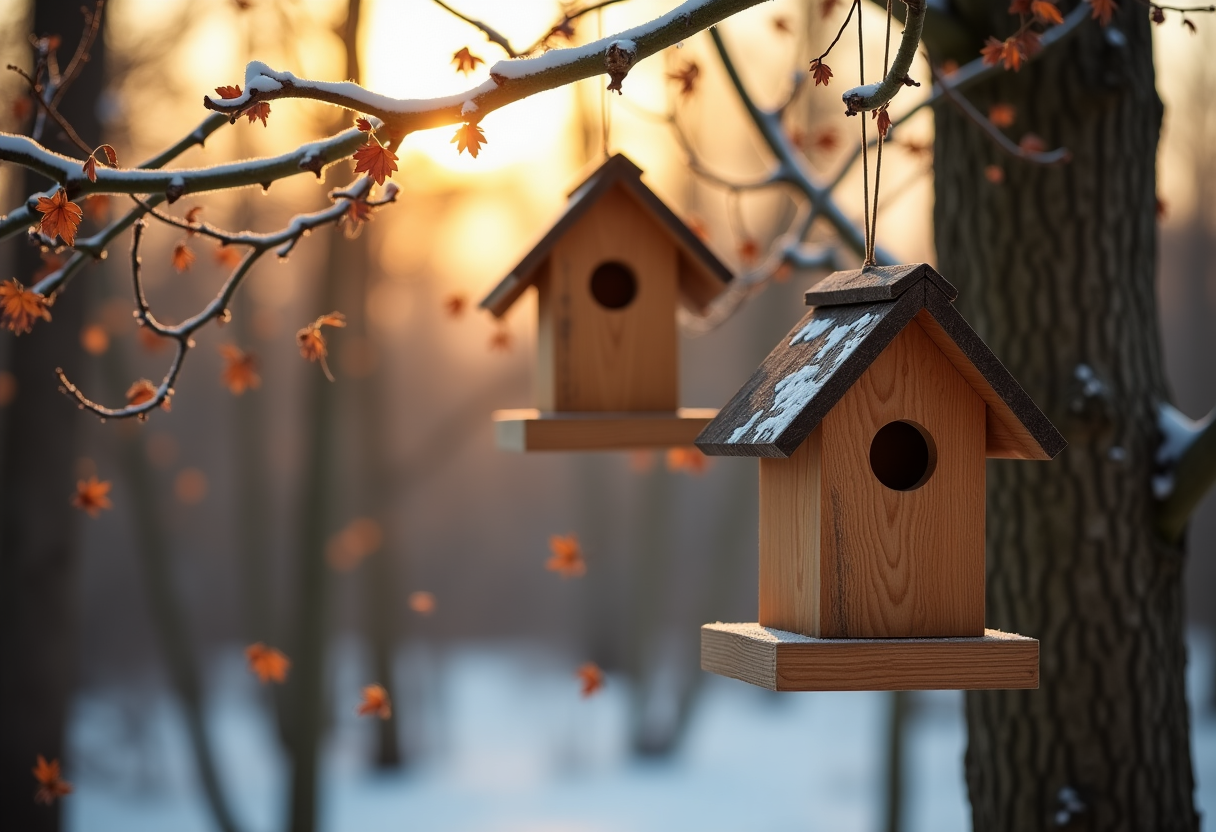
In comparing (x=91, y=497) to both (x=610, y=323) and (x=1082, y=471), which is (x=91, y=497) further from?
(x=1082, y=471)

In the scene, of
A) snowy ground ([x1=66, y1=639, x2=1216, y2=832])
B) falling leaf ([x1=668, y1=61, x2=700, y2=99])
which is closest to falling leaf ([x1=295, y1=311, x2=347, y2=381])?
falling leaf ([x1=668, y1=61, x2=700, y2=99])

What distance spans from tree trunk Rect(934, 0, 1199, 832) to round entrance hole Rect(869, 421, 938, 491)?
4.68ft

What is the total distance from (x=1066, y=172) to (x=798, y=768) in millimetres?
9803

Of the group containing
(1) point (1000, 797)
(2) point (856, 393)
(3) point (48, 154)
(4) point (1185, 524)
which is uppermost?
(3) point (48, 154)

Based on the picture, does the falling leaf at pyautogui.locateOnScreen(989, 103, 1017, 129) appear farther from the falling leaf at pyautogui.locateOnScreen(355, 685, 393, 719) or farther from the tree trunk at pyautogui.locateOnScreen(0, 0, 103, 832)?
the tree trunk at pyautogui.locateOnScreen(0, 0, 103, 832)

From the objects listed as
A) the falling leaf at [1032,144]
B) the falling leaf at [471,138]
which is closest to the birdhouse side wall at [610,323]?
the falling leaf at [1032,144]

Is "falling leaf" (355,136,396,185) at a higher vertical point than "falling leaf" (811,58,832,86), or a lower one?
lower

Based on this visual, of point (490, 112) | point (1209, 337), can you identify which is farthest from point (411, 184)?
point (1209, 337)

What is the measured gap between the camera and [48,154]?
8.16ft

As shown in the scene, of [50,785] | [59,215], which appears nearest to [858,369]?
[59,215]

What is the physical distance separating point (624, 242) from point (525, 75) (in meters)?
1.59

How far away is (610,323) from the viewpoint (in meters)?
3.78

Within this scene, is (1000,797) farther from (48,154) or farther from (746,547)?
(746,547)

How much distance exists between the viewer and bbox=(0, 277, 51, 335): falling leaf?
8.95ft
